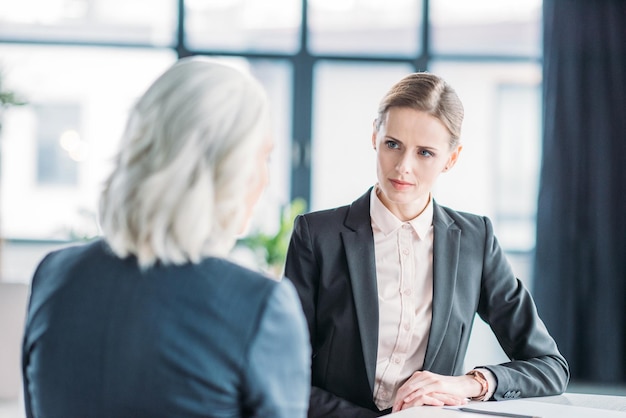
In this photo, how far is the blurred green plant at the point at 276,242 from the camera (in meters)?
5.43

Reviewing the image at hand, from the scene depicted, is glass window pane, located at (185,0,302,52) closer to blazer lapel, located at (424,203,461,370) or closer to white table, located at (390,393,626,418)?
blazer lapel, located at (424,203,461,370)

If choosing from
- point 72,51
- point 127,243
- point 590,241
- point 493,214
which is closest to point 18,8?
point 72,51

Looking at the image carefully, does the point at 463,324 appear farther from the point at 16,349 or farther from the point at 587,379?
the point at 587,379

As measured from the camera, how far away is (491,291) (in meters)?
1.92

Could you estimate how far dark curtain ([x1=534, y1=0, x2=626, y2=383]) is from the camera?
18.6 ft

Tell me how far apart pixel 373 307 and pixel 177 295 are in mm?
834

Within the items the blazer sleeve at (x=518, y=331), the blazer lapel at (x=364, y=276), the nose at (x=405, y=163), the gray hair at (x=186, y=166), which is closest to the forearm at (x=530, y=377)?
the blazer sleeve at (x=518, y=331)

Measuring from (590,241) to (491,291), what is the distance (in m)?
4.08

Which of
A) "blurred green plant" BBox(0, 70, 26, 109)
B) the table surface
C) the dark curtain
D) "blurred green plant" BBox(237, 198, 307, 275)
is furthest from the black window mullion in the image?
the table surface

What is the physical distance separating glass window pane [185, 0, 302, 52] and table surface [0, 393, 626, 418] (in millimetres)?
4491

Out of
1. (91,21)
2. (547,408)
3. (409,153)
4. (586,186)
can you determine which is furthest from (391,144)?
(91,21)

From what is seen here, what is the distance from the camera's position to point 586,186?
569 centimetres

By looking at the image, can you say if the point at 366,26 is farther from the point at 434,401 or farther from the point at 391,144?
the point at 434,401

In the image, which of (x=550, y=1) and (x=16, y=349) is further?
(x=550, y=1)
